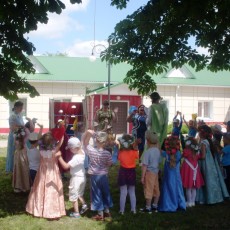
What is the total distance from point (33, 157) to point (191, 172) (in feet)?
9.51

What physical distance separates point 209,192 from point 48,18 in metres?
4.10

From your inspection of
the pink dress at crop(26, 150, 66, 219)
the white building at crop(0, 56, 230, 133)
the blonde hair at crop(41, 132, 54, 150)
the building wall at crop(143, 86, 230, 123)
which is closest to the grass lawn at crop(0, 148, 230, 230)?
the pink dress at crop(26, 150, 66, 219)

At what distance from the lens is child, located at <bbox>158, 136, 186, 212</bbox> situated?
668cm

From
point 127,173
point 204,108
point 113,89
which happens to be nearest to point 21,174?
point 127,173

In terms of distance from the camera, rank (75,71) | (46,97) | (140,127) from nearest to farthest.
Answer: (140,127)
(46,97)
(75,71)

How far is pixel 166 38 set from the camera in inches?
322

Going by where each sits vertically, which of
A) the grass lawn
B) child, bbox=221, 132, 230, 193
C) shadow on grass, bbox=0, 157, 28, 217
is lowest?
the grass lawn

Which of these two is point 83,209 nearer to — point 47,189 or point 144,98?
point 47,189

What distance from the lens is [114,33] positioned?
8.22 metres

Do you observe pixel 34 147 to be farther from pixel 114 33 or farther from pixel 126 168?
pixel 114 33

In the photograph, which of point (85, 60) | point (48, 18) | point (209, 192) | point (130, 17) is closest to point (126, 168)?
point (209, 192)

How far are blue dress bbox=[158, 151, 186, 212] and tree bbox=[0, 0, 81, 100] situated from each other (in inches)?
108

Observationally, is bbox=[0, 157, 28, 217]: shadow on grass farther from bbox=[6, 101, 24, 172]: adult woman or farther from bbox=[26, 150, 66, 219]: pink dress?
bbox=[6, 101, 24, 172]: adult woman

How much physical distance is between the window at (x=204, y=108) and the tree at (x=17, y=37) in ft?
64.1
